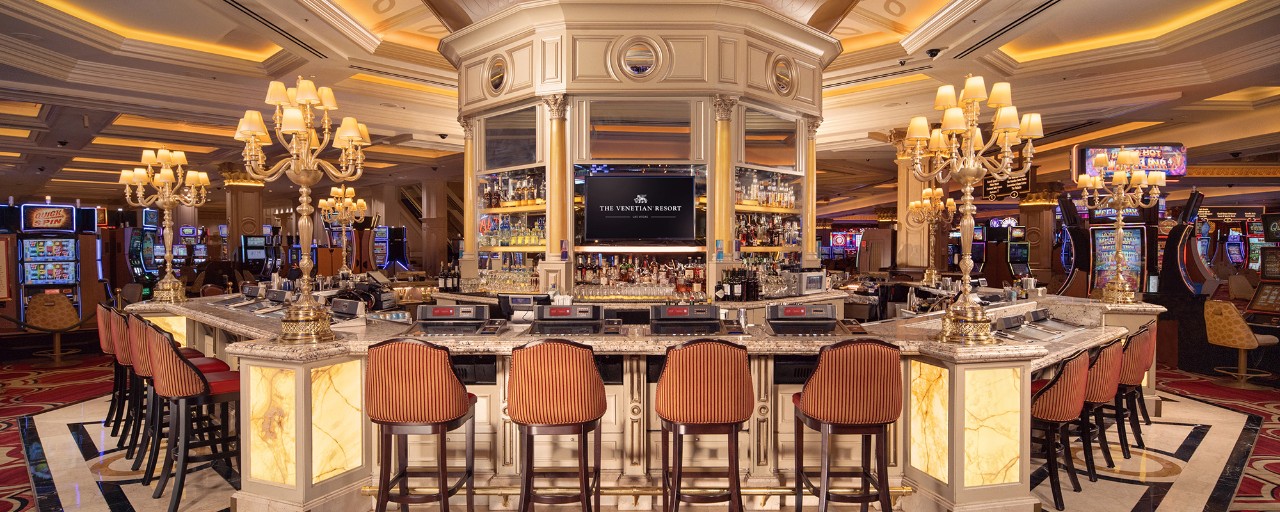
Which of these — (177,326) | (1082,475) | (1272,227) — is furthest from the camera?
(1272,227)

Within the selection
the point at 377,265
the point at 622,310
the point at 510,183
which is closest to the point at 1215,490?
the point at 622,310

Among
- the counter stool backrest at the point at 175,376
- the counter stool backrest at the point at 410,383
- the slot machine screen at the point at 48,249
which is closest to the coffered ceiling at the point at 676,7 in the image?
the slot machine screen at the point at 48,249

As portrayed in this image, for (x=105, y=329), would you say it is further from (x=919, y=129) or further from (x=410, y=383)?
(x=919, y=129)

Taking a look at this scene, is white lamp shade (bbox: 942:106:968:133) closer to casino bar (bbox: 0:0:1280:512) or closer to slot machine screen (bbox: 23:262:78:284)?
casino bar (bbox: 0:0:1280:512)

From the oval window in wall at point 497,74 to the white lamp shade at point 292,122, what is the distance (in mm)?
3094

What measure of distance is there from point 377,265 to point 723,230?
11.7m

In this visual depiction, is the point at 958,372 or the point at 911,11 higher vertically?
the point at 911,11

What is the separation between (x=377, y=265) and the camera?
602 inches

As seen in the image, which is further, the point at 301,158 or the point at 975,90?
the point at 301,158

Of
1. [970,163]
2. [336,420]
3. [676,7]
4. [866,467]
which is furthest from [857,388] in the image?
[676,7]

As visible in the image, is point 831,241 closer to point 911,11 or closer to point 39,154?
point 911,11

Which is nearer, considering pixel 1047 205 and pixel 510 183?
pixel 510 183

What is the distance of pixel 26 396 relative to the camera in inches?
230

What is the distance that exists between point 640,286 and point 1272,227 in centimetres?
722
